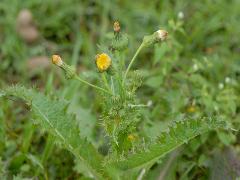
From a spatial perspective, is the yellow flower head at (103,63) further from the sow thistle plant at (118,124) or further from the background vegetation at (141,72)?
the background vegetation at (141,72)

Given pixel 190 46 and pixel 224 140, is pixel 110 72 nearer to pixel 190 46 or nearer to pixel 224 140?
pixel 224 140

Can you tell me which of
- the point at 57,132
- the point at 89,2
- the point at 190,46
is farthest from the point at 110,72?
the point at 89,2

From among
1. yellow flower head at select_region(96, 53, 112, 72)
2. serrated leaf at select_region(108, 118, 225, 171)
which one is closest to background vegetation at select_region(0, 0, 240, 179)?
serrated leaf at select_region(108, 118, 225, 171)

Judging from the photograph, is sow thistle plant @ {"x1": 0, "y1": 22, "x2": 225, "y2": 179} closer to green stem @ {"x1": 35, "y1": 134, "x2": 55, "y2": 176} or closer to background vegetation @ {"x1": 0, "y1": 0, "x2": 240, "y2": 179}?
background vegetation @ {"x1": 0, "y1": 0, "x2": 240, "y2": 179}

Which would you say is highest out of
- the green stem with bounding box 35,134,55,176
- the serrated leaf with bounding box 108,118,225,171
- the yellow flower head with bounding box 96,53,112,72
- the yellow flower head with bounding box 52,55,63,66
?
the yellow flower head with bounding box 52,55,63,66

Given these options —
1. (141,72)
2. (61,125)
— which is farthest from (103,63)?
(61,125)

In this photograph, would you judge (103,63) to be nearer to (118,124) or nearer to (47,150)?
(118,124)
